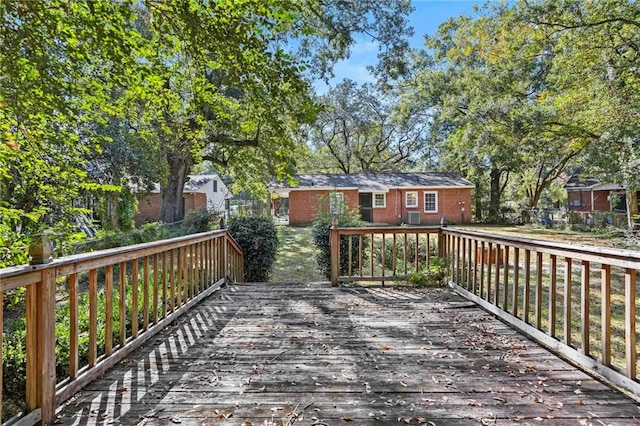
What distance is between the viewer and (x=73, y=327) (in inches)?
85.7

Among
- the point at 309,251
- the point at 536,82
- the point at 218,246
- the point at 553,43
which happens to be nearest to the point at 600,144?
the point at 553,43

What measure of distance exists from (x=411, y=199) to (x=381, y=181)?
78.8 inches

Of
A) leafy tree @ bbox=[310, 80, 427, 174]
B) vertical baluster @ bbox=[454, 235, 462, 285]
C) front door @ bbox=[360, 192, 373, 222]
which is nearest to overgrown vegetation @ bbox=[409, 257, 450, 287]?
vertical baluster @ bbox=[454, 235, 462, 285]

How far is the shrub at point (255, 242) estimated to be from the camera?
7.03 m

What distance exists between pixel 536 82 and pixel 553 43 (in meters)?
7.89

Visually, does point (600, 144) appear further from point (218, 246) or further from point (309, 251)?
point (218, 246)

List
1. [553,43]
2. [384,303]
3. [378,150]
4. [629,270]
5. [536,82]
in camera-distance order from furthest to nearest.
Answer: [378,150] → [536,82] → [553,43] → [384,303] → [629,270]

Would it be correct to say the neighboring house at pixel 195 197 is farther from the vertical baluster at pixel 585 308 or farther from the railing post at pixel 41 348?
the vertical baluster at pixel 585 308

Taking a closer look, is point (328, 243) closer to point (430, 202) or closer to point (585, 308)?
point (585, 308)

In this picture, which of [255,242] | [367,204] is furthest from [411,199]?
[255,242]

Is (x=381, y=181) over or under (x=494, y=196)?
over

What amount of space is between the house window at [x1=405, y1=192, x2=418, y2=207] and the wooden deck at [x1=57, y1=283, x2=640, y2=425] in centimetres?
1657

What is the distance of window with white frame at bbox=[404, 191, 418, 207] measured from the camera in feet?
65.5

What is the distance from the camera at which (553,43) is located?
9320 millimetres
